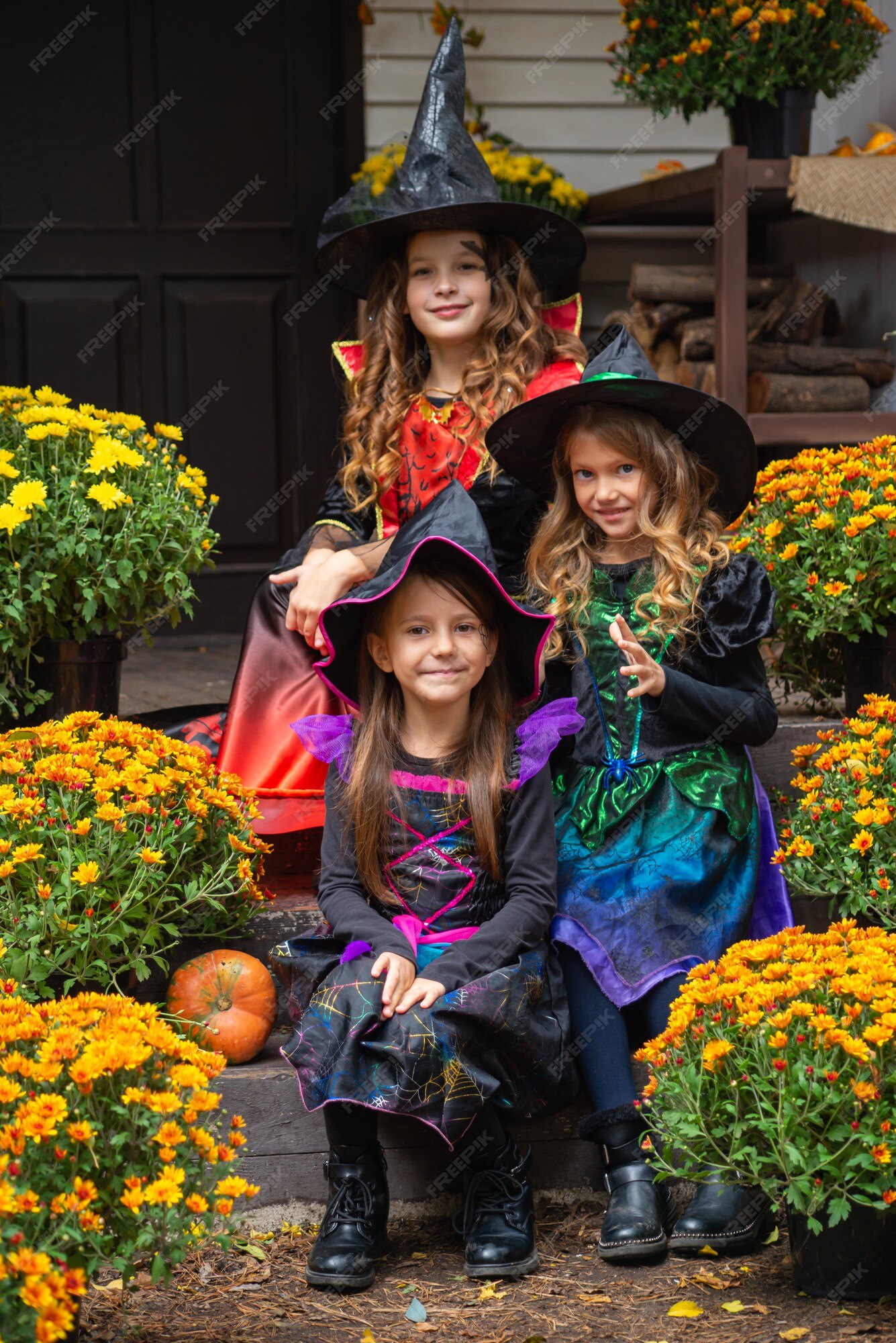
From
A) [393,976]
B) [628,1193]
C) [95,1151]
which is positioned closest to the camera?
[95,1151]

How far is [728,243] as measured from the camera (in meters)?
4.48

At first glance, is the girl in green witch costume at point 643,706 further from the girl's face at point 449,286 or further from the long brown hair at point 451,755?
the girl's face at point 449,286

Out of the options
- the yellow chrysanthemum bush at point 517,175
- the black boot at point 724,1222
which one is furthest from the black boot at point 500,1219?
the yellow chrysanthemum bush at point 517,175

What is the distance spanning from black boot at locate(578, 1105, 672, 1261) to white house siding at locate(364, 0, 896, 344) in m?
3.50

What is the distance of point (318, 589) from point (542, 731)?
0.62 meters

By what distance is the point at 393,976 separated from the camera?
2.21 metres

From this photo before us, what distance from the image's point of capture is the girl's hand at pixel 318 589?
289cm

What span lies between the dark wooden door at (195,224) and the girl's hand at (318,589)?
9.05 feet
